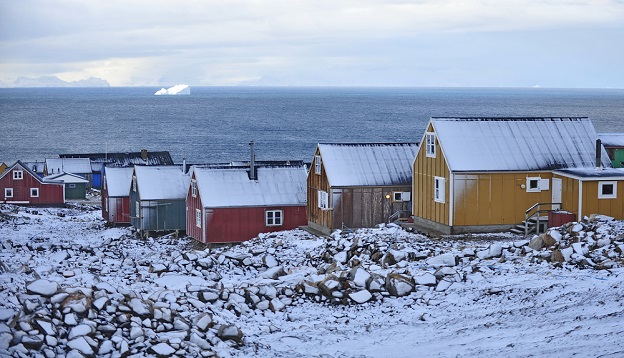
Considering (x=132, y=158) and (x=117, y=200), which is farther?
(x=132, y=158)

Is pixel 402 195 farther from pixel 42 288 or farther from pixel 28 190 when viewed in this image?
pixel 28 190

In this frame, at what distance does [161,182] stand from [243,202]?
824 centimetres

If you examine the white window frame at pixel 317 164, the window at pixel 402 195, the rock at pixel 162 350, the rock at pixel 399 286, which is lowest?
the rock at pixel 162 350

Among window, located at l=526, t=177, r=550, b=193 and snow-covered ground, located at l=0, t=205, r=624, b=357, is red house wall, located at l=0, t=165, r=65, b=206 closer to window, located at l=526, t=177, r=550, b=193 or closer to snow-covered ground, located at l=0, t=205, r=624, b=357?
snow-covered ground, located at l=0, t=205, r=624, b=357

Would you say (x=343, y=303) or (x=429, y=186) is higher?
(x=429, y=186)

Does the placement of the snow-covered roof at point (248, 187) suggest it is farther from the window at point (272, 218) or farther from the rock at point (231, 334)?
the rock at point (231, 334)

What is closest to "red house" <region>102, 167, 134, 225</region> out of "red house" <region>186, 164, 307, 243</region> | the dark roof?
"red house" <region>186, 164, 307, 243</region>

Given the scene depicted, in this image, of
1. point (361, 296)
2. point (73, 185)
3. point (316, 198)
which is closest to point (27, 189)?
point (73, 185)

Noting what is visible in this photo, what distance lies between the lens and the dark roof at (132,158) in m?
80.2

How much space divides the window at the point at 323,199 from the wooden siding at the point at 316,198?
0.16 metres

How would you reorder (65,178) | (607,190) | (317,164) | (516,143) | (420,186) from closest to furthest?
(607,190) < (516,143) < (420,186) < (317,164) < (65,178)

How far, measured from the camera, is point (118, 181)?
60.4m

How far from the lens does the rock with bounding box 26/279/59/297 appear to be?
2234cm

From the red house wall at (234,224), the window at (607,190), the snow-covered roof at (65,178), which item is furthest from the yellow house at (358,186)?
the snow-covered roof at (65,178)
